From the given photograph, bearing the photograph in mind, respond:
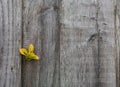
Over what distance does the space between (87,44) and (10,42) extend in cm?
41

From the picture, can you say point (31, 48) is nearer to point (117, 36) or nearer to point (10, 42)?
point (10, 42)

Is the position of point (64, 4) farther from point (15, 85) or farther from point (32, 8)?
point (15, 85)

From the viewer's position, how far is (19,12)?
5.48 ft

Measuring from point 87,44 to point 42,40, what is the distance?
244 millimetres

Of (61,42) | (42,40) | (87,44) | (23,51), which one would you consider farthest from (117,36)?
(23,51)

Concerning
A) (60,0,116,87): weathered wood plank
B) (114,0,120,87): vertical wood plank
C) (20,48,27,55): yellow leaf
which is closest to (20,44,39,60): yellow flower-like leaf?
(20,48,27,55): yellow leaf

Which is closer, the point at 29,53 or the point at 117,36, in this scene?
the point at 29,53

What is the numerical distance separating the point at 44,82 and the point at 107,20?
48cm

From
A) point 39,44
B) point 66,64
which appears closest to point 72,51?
point 66,64

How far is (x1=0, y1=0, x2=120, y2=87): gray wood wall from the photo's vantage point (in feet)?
5.44

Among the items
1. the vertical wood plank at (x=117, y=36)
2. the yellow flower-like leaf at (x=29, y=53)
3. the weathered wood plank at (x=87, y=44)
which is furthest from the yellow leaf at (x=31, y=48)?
the vertical wood plank at (x=117, y=36)

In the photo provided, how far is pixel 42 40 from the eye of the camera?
1.68 metres

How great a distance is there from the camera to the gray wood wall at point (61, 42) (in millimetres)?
1659

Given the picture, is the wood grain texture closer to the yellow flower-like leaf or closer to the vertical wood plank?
the yellow flower-like leaf
